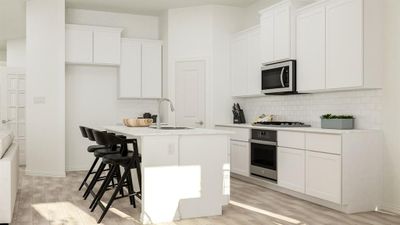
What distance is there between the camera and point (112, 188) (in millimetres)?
5559

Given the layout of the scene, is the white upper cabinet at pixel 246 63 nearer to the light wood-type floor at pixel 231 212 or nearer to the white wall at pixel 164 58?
the white wall at pixel 164 58

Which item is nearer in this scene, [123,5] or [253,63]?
[253,63]

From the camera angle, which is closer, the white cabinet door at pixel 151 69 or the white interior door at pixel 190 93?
the white interior door at pixel 190 93

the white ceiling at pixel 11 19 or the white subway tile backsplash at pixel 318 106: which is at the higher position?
the white ceiling at pixel 11 19

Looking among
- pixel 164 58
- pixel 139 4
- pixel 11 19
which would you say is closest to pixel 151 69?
pixel 164 58

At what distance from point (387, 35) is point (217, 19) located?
11.4 feet

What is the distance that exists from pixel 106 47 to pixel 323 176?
4.72 metres

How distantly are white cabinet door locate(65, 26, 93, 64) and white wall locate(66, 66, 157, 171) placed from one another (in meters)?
0.38

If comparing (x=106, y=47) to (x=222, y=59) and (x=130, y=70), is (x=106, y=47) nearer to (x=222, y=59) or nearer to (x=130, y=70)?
(x=130, y=70)

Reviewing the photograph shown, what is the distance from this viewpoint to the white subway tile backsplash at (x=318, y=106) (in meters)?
4.59

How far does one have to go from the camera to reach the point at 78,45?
7.16 m

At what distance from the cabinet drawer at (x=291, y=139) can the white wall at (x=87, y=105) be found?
11.9ft

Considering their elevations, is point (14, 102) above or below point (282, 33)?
below

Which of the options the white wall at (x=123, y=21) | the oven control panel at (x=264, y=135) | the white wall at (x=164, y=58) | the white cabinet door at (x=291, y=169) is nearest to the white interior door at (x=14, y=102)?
the white wall at (x=123, y=21)
